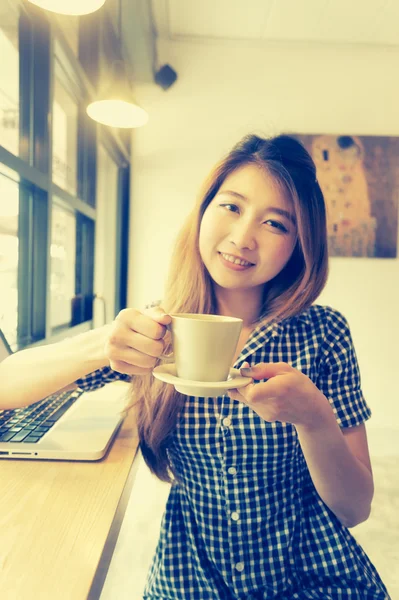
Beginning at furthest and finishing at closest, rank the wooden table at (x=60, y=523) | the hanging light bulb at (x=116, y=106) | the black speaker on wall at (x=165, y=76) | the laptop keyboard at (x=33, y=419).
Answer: the black speaker on wall at (x=165, y=76) → the hanging light bulb at (x=116, y=106) → the laptop keyboard at (x=33, y=419) → the wooden table at (x=60, y=523)

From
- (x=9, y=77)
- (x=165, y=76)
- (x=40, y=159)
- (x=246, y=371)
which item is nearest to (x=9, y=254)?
(x=40, y=159)

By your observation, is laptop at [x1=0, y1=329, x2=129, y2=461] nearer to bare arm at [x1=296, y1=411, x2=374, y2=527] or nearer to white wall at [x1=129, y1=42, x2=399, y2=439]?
bare arm at [x1=296, y1=411, x2=374, y2=527]

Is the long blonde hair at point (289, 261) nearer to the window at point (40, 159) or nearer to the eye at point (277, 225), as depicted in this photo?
the eye at point (277, 225)

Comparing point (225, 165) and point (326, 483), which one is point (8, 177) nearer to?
point (225, 165)

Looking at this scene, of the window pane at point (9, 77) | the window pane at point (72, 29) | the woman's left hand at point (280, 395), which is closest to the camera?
the woman's left hand at point (280, 395)

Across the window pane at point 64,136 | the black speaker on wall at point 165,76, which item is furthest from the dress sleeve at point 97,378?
the black speaker on wall at point 165,76

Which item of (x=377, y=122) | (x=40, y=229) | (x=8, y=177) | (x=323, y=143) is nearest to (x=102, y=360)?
(x=8, y=177)

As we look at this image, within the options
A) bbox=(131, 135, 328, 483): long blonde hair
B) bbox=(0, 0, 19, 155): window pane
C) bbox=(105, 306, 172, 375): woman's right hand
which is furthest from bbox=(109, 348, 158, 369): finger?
bbox=(0, 0, 19, 155): window pane

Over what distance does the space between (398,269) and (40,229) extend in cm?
251

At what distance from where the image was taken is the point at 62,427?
853 mm

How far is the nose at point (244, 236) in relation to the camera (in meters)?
0.82

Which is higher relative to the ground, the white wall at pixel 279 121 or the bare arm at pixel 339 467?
the white wall at pixel 279 121

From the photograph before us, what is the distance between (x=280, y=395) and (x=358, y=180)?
112 inches

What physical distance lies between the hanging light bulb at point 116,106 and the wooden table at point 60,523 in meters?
1.44
